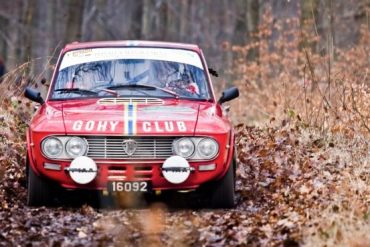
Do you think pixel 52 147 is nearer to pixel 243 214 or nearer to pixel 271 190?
pixel 243 214

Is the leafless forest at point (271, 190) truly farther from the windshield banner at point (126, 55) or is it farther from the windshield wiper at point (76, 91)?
the windshield banner at point (126, 55)

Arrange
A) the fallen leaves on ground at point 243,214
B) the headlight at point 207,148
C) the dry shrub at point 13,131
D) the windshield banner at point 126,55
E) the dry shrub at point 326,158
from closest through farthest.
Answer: the dry shrub at point 326,158
the fallen leaves on ground at point 243,214
the headlight at point 207,148
the dry shrub at point 13,131
the windshield banner at point 126,55

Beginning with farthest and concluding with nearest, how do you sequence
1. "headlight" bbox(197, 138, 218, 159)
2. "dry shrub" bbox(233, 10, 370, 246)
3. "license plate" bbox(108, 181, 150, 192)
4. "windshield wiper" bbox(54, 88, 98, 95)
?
"windshield wiper" bbox(54, 88, 98, 95), "headlight" bbox(197, 138, 218, 159), "license plate" bbox(108, 181, 150, 192), "dry shrub" bbox(233, 10, 370, 246)

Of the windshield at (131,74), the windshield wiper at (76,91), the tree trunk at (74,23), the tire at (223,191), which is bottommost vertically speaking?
the tire at (223,191)

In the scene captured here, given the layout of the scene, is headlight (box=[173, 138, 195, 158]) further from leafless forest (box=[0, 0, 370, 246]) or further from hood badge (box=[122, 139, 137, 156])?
leafless forest (box=[0, 0, 370, 246])

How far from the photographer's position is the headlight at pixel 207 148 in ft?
28.0

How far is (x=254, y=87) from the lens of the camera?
18.6 m

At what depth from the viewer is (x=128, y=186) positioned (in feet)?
27.7

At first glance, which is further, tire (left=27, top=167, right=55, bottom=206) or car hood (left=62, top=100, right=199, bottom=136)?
tire (left=27, top=167, right=55, bottom=206)

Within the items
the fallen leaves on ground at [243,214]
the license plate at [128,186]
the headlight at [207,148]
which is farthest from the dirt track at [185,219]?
the headlight at [207,148]

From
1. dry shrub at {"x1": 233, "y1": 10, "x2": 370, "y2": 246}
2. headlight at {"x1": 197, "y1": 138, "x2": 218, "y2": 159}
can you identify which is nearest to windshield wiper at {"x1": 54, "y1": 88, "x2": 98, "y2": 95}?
headlight at {"x1": 197, "y1": 138, "x2": 218, "y2": 159}

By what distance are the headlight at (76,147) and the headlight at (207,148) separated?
108 centimetres

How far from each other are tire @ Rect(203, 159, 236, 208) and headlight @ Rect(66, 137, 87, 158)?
4.20 feet

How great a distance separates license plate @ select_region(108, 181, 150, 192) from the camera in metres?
8.43
